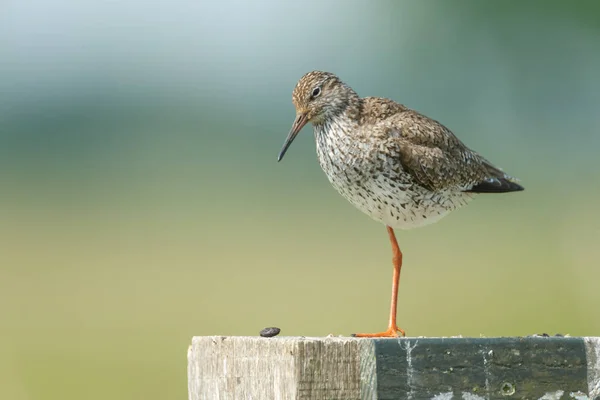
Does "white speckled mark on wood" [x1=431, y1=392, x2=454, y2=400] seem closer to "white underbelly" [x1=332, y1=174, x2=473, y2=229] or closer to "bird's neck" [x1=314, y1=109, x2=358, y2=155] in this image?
"white underbelly" [x1=332, y1=174, x2=473, y2=229]

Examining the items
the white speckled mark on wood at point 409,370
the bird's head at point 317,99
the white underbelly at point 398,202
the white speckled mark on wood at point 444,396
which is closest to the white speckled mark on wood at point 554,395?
the white speckled mark on wood at point 444,396

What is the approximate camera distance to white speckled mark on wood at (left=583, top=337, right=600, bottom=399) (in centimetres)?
441

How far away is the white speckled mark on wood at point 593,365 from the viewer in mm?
4410

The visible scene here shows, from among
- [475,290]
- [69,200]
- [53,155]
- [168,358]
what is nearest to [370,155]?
[168,358]

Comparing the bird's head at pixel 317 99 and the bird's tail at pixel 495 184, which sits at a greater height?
the bird's head at pixel 317 99

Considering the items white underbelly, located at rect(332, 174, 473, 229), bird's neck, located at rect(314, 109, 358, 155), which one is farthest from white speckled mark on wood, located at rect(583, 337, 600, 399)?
bird's neck, located at rect(314, 109, 358, 155)

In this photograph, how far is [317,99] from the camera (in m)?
6.96

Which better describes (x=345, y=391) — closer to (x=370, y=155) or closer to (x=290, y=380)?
(x=290, y=380)

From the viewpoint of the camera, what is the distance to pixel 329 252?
2305 cm

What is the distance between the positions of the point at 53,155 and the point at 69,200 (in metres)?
8.36

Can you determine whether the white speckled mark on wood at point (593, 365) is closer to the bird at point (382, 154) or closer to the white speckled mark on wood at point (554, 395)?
the white speckled mark on wood at point (554, 395)

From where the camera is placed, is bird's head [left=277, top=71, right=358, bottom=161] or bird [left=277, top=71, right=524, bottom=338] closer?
bird [left=277, top=71, right=524, bottom=338]

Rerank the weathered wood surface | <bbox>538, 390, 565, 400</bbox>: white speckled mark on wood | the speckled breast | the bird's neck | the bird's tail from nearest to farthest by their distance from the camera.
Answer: the weathered wood surface → <bbox>538, 390, 565, 400</bbox>: white speckled mark on wood → the speckled breast → the bird's neck → the bird's tail

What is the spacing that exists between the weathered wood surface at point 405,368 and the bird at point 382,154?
2.10 metres
